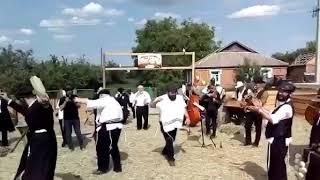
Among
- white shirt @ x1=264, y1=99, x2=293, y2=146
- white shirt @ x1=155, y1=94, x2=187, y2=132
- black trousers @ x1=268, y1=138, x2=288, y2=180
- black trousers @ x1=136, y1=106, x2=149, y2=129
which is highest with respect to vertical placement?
white shirt @ x1=264, y1=99, x2=293, y2=146

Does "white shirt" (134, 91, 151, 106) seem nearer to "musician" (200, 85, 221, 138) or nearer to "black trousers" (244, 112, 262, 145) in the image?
"musician" (200, 85, 221, 138)

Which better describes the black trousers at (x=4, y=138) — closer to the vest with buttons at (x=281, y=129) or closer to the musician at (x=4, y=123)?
the musician at (x=4, y=123)

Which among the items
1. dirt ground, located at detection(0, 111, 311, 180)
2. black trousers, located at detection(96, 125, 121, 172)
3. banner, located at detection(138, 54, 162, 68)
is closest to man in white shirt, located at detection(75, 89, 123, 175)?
black trousers, located at detection(96, 125, 121, 172)

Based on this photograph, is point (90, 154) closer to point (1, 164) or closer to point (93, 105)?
point (1, 164)

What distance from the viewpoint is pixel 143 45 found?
7138 centimetres

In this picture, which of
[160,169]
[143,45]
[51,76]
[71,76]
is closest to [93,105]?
[160,169]

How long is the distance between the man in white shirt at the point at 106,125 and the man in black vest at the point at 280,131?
129 inches

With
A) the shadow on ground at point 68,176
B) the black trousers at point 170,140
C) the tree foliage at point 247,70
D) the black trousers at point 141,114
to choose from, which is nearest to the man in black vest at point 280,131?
the black trousers at point 170,140

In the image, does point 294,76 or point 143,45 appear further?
point 143,45

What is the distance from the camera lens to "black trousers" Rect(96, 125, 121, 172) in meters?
10.7

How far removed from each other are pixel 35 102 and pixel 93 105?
314 cm

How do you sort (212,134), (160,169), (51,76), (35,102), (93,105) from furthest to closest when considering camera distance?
(51,76) < (212,134) < (160,169) < (93,105) < (35,102)

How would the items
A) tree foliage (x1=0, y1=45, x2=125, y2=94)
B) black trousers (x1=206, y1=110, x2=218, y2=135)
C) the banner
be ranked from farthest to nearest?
1. tree foliage (x1=0, y1=45, x2=125, y2=94)
2. the banner
3. black trousers (x1=206, y1=110, x2=218, y2=135)

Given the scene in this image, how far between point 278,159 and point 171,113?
3561 millimetres
